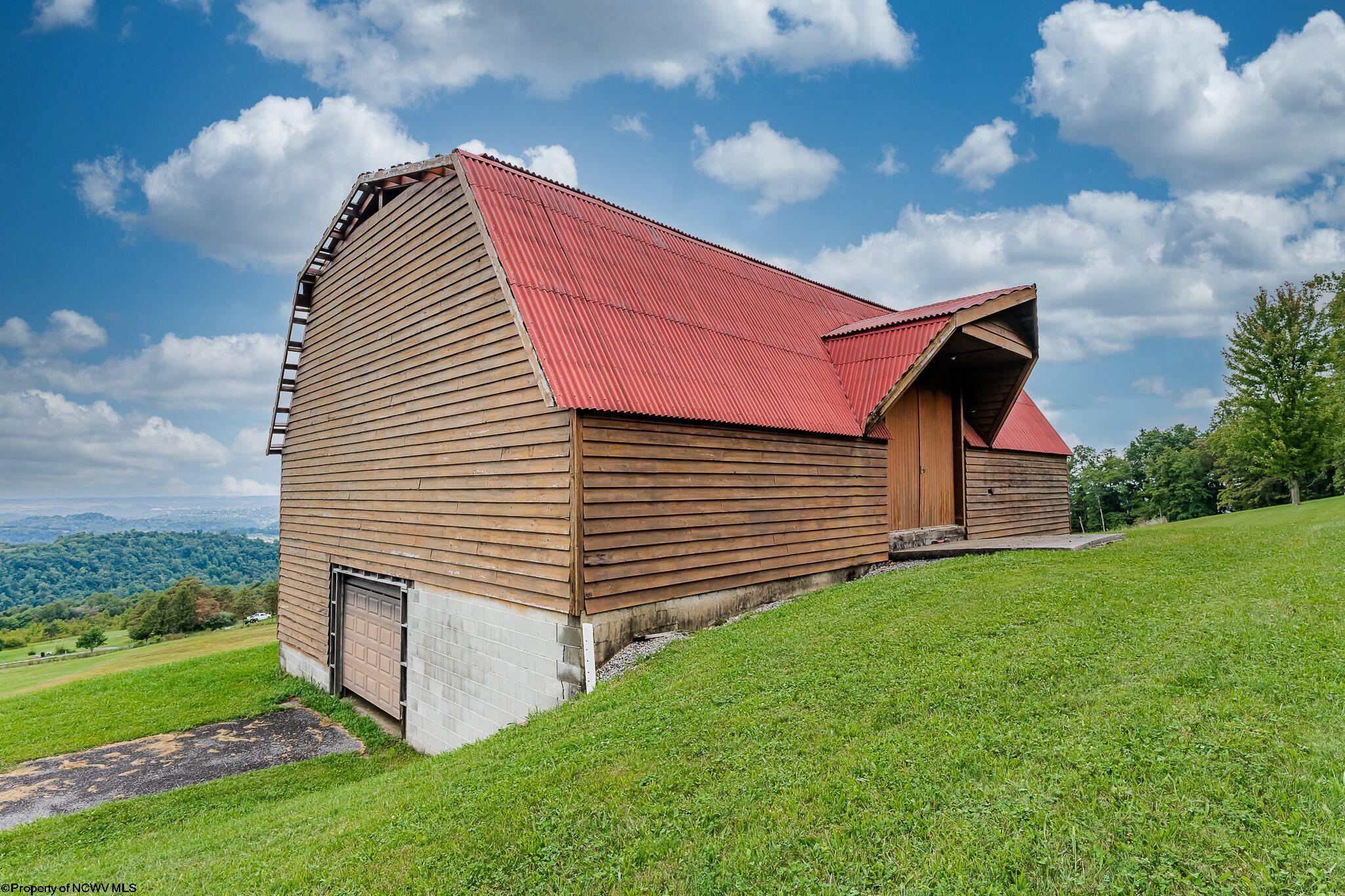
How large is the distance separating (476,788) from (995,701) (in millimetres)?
4572

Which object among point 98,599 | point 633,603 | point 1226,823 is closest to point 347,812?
point 633,603

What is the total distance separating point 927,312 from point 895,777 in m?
11.9

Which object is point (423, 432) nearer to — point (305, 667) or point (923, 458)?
point (305, 667)

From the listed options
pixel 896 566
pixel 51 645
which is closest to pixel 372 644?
pixel 896 566

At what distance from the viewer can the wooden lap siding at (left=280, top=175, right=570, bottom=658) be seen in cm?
924

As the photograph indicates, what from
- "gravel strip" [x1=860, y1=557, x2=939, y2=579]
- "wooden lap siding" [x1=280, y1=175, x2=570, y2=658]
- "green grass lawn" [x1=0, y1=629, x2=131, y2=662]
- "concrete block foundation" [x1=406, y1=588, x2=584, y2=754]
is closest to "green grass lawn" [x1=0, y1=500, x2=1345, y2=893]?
"concrete block foundation" [x1=406, y1=588, x2=584, y2=754]

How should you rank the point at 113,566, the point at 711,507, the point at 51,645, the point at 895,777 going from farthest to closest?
the point at 113,566 < the point at 51,645 < the point at 711,507 < the point at 895,777

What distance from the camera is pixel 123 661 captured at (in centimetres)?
3138

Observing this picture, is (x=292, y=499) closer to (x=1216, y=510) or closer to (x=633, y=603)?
(x=633, y=603)

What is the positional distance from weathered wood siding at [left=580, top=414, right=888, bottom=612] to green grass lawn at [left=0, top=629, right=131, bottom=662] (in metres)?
69.6

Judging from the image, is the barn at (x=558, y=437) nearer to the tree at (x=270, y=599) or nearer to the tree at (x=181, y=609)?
the tree at (x=270, y=599)

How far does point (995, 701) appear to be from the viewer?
17.7 feet

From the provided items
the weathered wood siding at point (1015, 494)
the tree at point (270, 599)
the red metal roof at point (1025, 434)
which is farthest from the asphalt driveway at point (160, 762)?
the tree at point (270, 599)

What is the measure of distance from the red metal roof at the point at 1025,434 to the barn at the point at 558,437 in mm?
1397
